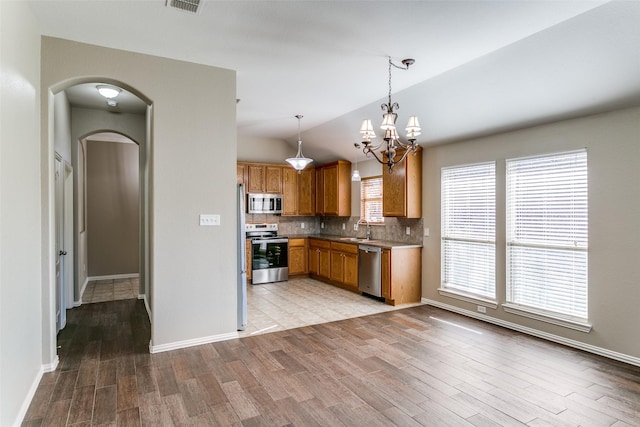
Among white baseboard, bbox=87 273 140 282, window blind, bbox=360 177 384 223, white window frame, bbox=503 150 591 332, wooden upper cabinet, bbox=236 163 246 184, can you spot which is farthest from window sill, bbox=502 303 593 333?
white baseboard, bbox=87 273 140 282

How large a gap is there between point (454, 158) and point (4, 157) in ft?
16.1

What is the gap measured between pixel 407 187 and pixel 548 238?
6.79ft

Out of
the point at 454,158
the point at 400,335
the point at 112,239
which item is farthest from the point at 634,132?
the point at 112,239

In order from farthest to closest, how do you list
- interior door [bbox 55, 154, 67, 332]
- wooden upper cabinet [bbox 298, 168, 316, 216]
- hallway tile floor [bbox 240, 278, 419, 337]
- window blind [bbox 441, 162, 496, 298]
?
wooden upper cabinet [bbox 298, 168, 316, 216] < window blind [bbox 441, 162, 496, 298] < hallway tile floor [bbox 240, 278, 419, 337] < interior door [bbox 55, 154, 67, 332]

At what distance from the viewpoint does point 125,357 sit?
3.52 metres

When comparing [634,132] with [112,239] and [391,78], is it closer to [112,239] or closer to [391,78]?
[391,78]

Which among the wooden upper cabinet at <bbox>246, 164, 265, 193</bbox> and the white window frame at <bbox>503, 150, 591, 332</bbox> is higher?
the wooden upper cabinet at <bbox>246, 164, 265, 193</bbox>

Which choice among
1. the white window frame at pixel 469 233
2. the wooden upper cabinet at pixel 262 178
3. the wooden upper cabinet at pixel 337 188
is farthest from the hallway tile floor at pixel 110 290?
the white window frame at pixel 469 233

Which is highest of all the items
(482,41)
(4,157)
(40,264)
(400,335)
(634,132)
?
(482,41)

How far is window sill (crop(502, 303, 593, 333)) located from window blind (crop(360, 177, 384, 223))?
282 centimetres

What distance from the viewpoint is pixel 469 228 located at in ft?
16.5

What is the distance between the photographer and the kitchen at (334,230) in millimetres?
5637

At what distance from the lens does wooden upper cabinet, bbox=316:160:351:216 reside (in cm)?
737

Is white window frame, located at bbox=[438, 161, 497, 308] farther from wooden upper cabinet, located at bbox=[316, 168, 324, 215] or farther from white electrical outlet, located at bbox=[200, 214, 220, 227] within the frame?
white electrical outlet, located at bbox=[200, 214, 220, 227]
